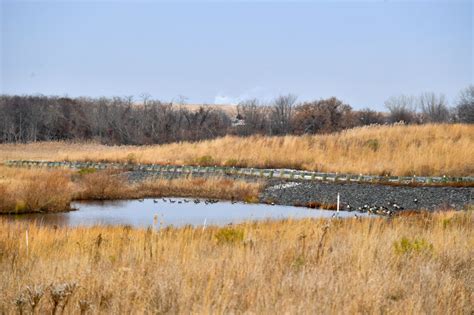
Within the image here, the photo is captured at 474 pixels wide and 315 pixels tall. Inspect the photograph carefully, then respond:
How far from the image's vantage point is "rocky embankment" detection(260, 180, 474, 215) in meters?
20.4

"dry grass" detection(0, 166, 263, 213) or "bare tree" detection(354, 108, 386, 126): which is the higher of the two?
"bare tree" detection(354, 108, 386, 126)

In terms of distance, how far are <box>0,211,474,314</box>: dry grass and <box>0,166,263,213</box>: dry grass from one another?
1228 centimetres

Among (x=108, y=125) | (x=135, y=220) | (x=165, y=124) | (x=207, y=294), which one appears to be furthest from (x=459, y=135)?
(x=108, y=125)

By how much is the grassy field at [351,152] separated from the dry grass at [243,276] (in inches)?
791

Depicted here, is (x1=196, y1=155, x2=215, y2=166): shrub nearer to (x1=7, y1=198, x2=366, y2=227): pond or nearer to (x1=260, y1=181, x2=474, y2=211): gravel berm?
(x1=260, y1=181, x2=474, y2=211): gravel berm

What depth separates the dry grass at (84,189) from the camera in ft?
66.6

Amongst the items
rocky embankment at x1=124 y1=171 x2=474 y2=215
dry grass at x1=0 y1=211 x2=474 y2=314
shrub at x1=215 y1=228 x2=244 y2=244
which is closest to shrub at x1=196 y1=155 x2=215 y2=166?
rocky embankment at x1=124 y1=171 x2=474 y2=215

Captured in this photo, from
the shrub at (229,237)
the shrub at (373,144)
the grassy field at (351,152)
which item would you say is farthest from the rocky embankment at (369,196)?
the shrub at (229,237)

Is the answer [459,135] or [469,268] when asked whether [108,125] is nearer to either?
[459,135]

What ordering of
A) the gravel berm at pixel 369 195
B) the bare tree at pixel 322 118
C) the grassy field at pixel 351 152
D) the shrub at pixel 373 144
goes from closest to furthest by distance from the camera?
1. the gravel berm at pixel 369 195
2. the grassy field at pixel 351 152
3. the shrub at pixel 373 144
4. the bare tree at pixel 322 118

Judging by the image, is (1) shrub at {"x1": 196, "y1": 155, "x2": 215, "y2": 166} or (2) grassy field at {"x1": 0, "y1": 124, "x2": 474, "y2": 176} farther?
(1) shrub at {"x1": 196, "y1": 155, "x2": 215, "y2": 166}

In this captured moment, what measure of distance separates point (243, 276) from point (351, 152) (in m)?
27.0

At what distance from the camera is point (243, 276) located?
5.93m

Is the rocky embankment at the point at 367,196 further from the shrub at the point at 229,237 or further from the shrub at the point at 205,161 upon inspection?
the shrub at the point at 229,237
